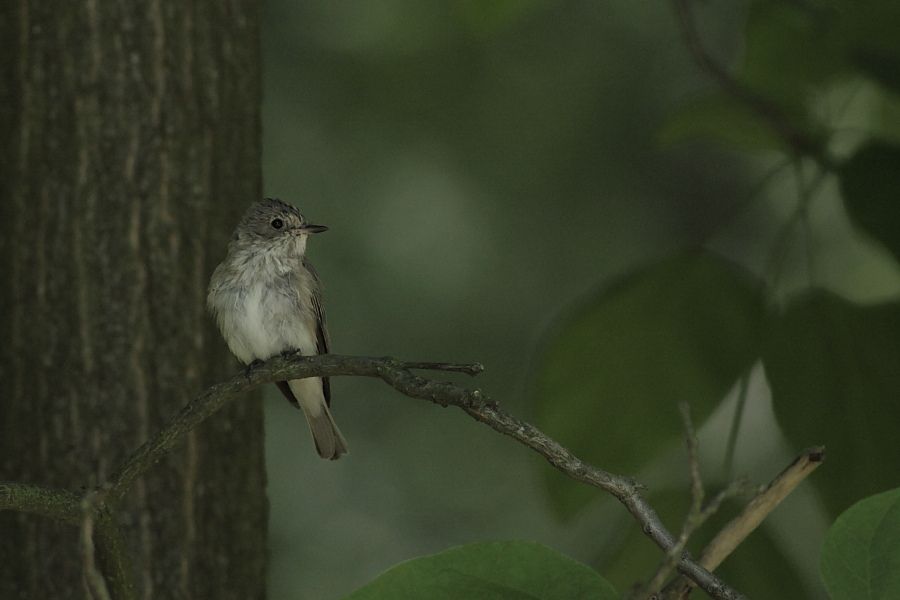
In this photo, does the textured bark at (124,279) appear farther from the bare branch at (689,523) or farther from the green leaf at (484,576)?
the bare branch at (689,523)

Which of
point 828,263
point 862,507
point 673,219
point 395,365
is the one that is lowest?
point 862,507

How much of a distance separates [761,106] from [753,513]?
6.39 ft

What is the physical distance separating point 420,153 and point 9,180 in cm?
483

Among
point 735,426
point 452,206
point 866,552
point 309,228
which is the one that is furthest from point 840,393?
point 452,206

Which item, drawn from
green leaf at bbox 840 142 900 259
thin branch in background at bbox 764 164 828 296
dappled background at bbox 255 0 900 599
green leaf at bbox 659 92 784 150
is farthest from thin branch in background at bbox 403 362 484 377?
dappled background at bbox 255 0 900 599

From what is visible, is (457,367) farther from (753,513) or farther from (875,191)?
(875,191)

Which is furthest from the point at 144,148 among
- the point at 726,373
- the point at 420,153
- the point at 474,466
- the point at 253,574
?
the point at 474,466

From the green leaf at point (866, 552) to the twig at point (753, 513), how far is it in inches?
4.0

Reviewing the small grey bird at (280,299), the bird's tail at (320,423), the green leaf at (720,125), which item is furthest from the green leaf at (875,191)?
the bird's tail at (320,423)

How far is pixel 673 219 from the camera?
26.0ft

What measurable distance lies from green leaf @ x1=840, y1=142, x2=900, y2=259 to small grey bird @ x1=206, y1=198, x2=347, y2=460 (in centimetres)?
181

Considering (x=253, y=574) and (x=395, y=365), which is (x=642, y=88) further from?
(x=395, y=365)

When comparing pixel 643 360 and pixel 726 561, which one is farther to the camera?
pixel 643 360

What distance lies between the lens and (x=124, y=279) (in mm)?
2904
